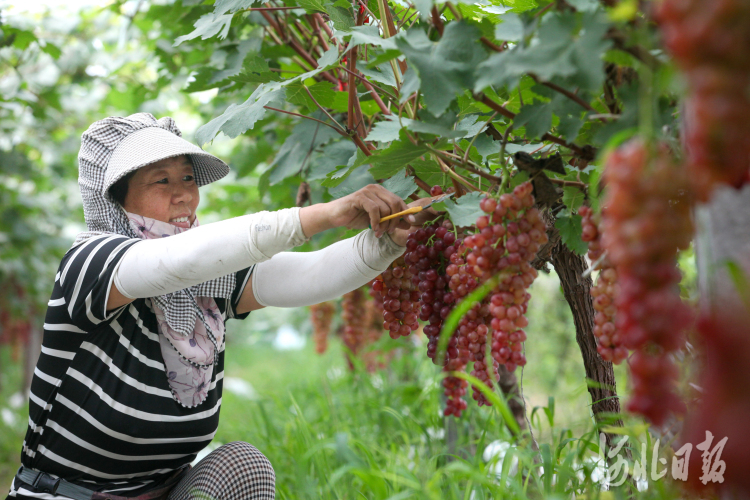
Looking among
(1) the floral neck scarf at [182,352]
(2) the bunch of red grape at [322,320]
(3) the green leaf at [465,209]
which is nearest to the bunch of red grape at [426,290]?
(3) the green leaf at [465,209]

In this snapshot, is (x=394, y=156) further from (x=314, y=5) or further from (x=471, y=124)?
(x=314, y=5)

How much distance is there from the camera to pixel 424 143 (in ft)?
3.76

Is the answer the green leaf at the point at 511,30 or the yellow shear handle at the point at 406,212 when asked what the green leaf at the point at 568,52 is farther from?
the yellow shear handle at the point at 406,212

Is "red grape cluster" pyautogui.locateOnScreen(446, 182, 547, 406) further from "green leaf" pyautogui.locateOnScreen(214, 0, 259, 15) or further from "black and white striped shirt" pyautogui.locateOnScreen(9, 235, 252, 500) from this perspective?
"black and white striped shirt" pyautogui.locateOnScreen(9, 235, 252, 500)

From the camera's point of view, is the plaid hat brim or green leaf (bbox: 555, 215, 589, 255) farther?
the plaid hat brim

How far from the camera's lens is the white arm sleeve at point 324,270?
1.57 m

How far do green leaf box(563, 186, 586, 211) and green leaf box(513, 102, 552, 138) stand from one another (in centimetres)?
23

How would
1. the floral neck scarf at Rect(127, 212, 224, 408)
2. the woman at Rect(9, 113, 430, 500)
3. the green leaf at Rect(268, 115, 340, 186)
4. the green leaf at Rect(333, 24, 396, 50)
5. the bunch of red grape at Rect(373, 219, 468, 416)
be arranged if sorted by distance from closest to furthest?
the green leaf at Rect(333, 24, 396, 50) → the bunch of red grape at Rect(373, 219, 468, 416) → the woman at Rect(9, 113, 430, 500) → the floral neck scarf at Rect(127, 212, 224, 408) → the green leaf at Rect(268, 115, 340, 186)

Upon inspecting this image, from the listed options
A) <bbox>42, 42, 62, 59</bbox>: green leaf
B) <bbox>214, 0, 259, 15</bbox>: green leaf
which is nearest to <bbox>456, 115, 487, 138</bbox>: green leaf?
<bbox>214, 0, 259, 15</bbox>: green leaf

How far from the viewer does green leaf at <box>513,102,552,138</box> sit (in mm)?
978

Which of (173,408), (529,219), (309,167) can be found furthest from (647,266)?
(309,167)

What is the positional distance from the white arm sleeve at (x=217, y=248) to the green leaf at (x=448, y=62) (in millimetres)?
508

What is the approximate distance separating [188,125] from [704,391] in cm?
759

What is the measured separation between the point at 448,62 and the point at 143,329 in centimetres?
125
